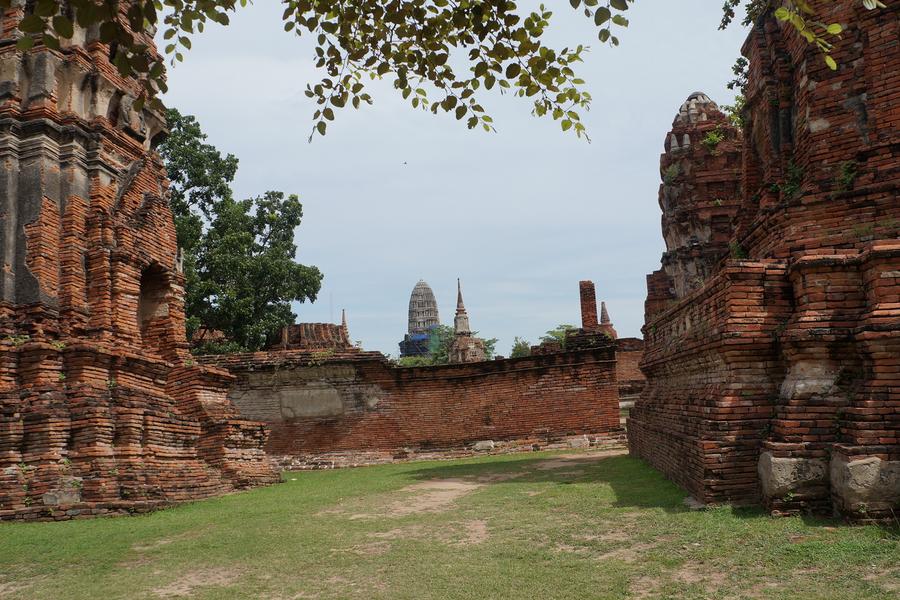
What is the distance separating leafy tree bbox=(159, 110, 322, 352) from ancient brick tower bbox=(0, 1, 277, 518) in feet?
39.4

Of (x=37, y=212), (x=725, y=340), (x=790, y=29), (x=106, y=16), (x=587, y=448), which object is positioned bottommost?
(x=587, y=448)

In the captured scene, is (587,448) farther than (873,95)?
Yes

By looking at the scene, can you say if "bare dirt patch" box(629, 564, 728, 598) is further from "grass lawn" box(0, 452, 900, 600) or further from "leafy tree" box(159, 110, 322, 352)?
"leafy tree" box(159, 110, 322, 352)

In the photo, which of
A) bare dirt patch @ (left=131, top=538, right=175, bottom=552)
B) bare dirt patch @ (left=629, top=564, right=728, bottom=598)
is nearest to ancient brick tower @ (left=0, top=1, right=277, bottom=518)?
bare dirt patch @ (left=131, top=538, right=175, bottom=552)

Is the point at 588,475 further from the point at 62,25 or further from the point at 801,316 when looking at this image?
the point at 62,25

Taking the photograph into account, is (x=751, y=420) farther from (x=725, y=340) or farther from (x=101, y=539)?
(x=101, y=539)

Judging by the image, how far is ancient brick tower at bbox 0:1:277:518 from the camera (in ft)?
28.9

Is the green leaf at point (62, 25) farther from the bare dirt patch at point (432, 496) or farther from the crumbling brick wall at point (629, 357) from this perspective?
the crumbling brick wall at point (629, 357)

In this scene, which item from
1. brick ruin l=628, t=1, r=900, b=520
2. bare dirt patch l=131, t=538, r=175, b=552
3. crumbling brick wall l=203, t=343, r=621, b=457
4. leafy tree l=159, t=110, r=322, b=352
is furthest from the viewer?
leafy tree l=159, t=110, r=322, b=352

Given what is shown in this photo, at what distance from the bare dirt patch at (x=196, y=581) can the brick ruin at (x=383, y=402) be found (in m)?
11.3

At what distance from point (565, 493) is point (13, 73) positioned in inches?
357

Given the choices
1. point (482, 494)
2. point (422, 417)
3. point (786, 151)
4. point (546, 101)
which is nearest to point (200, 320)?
point (422, 417)

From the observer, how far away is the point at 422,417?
56.4 ft

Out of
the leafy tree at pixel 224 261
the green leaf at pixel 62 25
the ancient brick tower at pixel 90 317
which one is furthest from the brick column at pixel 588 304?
the green leaf at pixel 62 25
